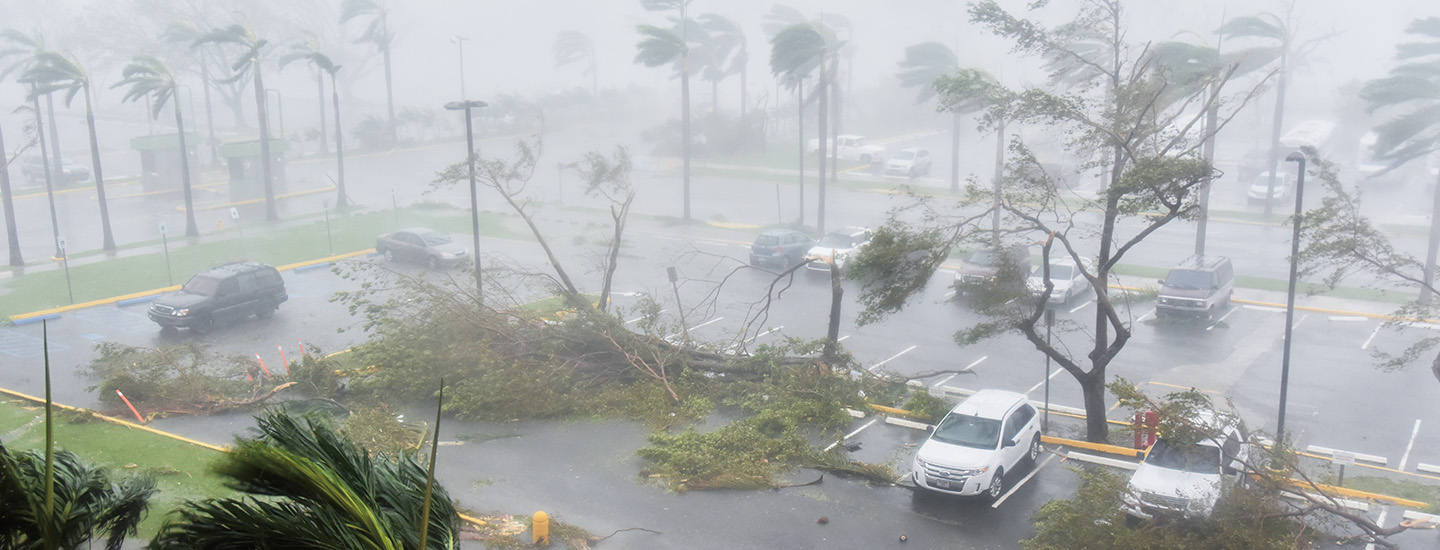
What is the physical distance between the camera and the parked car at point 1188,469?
12.9 m

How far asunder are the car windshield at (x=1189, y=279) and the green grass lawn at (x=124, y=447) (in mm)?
21890

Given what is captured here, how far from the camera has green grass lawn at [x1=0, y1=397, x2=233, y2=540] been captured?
46.8ft

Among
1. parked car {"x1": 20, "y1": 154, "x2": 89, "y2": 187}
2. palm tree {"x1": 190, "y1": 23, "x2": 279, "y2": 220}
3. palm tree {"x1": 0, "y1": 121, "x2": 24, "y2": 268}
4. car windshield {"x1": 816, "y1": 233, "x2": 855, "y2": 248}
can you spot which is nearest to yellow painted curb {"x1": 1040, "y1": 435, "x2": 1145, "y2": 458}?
car windshield {"x1": 816, "y1": 233, "x2": 855, "y2": 248}

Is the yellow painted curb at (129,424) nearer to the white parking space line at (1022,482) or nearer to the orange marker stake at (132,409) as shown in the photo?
the orange marker stake at (132,409)

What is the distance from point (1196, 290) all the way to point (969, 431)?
12741 mm

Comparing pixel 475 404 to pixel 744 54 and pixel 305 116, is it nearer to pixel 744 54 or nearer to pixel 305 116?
pixel 744 54

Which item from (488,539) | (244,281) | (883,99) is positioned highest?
(883,99)

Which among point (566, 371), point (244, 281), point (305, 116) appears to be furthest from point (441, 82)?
point (566, 371)

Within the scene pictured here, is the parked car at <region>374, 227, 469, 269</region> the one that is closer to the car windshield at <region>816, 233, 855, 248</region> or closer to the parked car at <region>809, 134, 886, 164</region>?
the car windshield at <region>816, 233, 855, 248</region>

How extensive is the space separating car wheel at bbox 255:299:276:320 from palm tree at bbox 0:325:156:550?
64.9 ft

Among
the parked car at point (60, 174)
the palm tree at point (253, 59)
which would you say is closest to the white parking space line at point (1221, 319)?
the palm tree at point (253, 59)

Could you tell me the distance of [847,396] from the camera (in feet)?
59.5

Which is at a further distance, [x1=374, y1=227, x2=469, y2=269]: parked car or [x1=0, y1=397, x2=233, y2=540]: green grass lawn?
[x1=374, y1=227, x2=469, y2=269]: parked car

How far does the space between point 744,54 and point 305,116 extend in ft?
129
